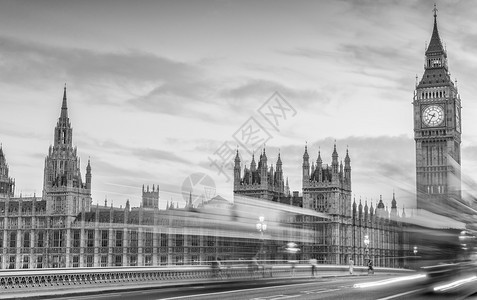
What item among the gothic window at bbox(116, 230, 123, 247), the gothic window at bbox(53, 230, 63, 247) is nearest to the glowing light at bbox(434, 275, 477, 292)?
the gothic window at bbox(116, 230, 123, 247)

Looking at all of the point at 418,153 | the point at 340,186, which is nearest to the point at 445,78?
the point at 418,153

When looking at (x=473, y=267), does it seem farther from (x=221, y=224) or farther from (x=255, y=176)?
(x=255, y=176)

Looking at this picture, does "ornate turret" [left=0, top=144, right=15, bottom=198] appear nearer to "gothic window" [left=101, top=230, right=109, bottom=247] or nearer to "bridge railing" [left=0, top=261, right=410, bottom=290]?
"gothic window" [left=101, top=230, right=109, bottom=247]

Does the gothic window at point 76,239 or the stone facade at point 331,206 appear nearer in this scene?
the stone facade at point 331,206

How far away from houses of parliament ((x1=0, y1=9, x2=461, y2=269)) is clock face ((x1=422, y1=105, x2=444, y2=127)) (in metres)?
0.16

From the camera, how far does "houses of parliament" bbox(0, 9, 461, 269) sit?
311 feet

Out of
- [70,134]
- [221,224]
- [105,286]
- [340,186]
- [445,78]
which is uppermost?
[445,78]

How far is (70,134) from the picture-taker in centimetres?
12200

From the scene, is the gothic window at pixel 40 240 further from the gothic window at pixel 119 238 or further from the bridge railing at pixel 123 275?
the bridge railing at pixel 123 275

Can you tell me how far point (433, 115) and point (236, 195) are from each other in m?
44.5

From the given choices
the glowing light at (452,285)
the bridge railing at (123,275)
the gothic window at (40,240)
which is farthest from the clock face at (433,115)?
the glowing light at (452,285)

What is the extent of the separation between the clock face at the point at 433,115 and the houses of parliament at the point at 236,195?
157 millimetres

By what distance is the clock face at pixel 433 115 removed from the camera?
11950 centimetres

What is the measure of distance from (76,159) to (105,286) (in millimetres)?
93649
